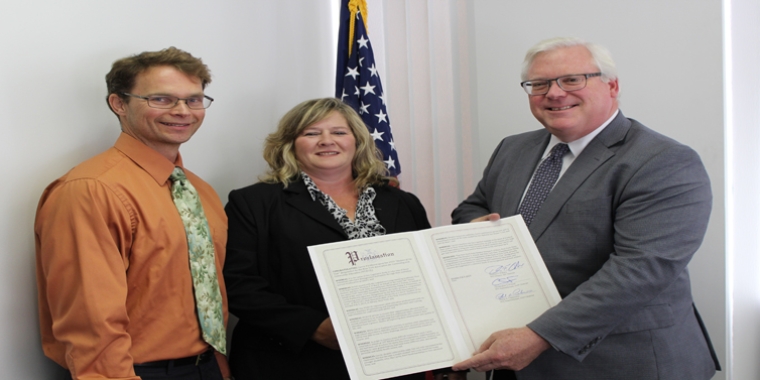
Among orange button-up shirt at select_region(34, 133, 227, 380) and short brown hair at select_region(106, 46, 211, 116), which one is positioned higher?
short brown hair at select_region(106, 46, 211, 116)

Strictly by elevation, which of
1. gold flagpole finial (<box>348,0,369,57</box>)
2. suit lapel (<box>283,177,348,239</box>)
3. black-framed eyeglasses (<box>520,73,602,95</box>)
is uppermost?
gold flagpole finial (<box>348,0,369,57</box>)

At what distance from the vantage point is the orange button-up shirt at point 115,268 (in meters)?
1.65

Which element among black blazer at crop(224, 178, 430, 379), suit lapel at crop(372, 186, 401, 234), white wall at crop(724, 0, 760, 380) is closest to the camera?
black blazer at crop(224, 178, 430, 379)

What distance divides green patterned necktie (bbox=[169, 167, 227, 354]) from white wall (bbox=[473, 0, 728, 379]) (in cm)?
205

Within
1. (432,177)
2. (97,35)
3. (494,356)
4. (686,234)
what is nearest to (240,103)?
(97,35)

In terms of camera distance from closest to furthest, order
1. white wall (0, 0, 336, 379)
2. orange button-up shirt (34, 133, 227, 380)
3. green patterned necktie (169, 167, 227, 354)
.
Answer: orange button-up shirt (34, 133, 227, 380) → white wall (0, 0, 336, 379) → green patterned necktie (169, 167, 227, 354)

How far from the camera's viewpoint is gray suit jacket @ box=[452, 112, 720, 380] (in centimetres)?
180

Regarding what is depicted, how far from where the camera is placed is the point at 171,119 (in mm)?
2018

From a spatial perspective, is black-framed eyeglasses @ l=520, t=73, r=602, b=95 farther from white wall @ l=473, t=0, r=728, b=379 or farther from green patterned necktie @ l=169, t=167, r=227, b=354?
green patterned necktie @ l=169, t=167, r=227, b=354

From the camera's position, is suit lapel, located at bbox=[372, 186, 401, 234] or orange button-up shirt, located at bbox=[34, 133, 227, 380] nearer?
orange button-up shirt, located at bbox=[34, 133, 227, 380]

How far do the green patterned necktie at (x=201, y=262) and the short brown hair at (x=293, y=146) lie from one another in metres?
0.42

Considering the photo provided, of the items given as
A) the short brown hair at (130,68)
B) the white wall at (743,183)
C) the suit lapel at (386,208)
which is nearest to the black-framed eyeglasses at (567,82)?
the suit lapel at (386,208)
